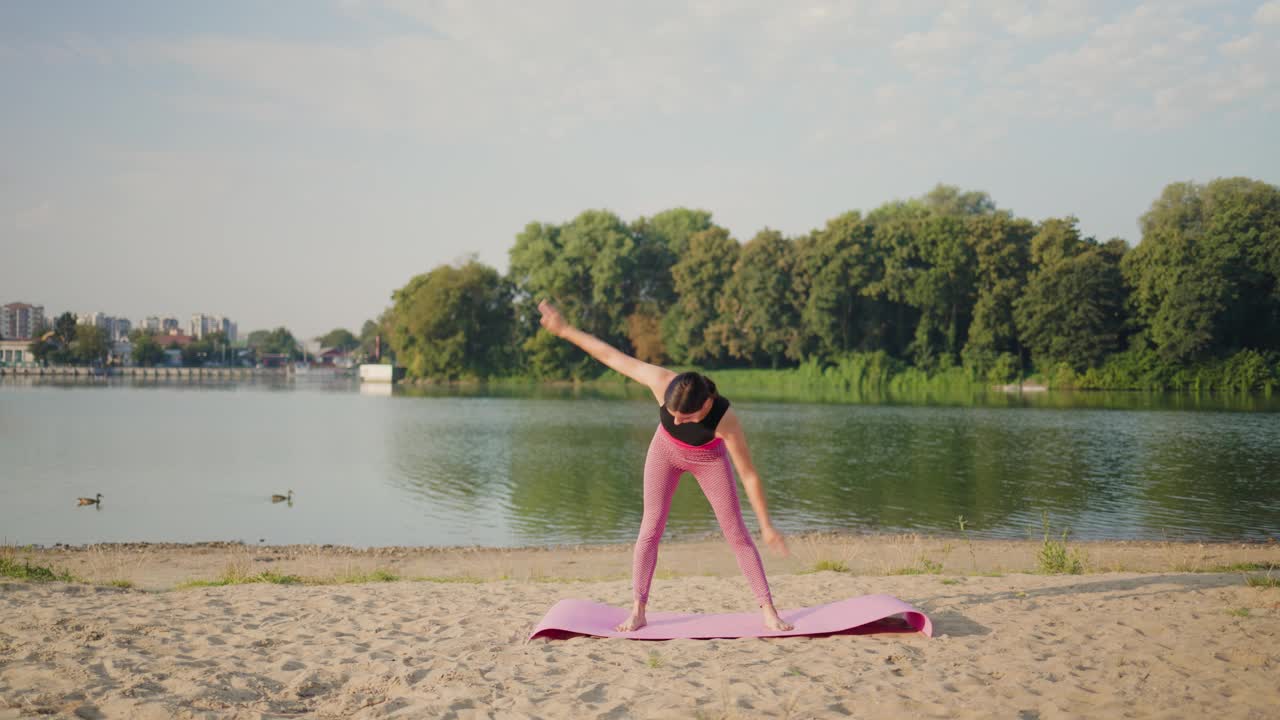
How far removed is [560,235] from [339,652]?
80.3 meters

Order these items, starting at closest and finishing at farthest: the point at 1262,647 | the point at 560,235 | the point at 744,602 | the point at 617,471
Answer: the point at 1262,647 → the point at 744,602 → the point at 617,471 → the point at 560,235

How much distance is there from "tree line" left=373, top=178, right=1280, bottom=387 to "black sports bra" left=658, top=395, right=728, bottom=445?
57161 mm

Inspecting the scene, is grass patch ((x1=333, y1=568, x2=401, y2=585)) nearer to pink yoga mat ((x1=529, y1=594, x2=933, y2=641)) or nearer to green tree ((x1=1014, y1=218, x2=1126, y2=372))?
pink yoga mat ((x1=529, y1=594, x2=933, y2=641))

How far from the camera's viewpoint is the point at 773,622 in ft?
20.1

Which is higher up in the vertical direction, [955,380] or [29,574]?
[955,380]

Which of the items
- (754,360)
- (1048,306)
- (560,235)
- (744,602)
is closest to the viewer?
(744,602)

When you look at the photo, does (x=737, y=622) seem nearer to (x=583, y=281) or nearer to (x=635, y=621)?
(x=635, y=621)

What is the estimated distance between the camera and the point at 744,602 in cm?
766

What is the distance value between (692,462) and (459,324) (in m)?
81.4

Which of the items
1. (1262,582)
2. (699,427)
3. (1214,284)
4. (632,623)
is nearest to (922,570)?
(1262,582)

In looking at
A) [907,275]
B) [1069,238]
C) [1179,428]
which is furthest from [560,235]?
[1179,428]

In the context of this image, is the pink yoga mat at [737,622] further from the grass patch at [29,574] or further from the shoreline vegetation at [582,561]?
the grass patch at [29,574]

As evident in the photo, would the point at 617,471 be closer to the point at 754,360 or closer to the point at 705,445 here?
the point at 705,445

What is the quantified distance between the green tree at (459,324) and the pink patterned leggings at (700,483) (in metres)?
80.0
